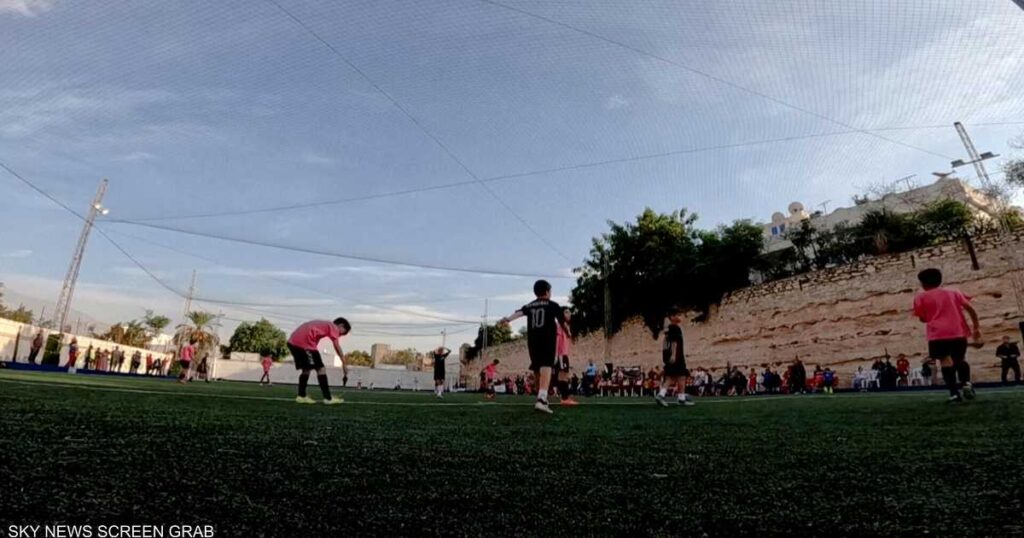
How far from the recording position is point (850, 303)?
55.1 feet

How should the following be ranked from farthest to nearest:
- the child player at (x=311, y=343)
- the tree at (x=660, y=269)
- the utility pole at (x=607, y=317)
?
the utility pole at (x=607, y=317) → the tree at (x=660, y=269) → the child player at (x=311, y=343)

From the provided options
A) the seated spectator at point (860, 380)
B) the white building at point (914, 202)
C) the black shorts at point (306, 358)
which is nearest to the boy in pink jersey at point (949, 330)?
the black shorts at point (306, 358)

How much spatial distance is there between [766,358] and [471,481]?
19812 mm

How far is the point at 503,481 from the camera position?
195 cm

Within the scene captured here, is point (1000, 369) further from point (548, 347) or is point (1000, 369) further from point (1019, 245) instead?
point (548, 347)

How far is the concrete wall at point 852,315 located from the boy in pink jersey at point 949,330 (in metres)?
10.1

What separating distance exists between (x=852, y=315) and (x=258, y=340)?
65.9 meters

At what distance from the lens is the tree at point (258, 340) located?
66.1 meters

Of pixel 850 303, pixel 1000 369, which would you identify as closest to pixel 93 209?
pixel 850 303

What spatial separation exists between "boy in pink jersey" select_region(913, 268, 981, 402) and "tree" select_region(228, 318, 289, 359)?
69191 mm

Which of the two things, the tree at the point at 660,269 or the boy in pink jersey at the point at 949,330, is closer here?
the boy in pink jersey at the point at 949,330

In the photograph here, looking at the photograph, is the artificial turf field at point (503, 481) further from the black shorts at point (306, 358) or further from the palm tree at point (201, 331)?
the palm tree at point (201, 331)

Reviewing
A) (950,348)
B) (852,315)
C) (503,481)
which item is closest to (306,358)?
(503,481)

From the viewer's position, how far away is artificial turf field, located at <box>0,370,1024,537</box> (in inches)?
53.7
